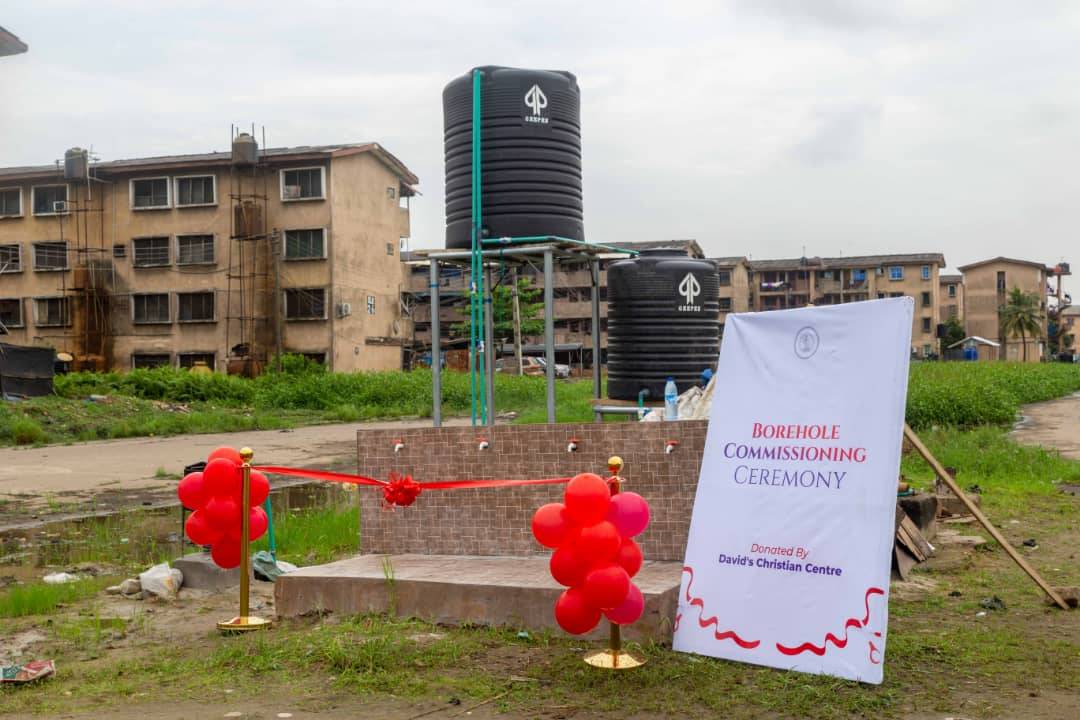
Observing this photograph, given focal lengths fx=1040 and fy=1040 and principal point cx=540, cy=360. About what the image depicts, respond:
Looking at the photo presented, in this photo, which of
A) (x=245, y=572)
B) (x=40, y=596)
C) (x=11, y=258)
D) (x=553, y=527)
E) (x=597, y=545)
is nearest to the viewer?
(x=597, y=545)

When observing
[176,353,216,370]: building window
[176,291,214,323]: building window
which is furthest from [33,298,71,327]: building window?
[176,353,216,370]: building window

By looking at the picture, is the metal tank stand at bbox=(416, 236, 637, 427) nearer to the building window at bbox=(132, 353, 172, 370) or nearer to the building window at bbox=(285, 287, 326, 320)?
the building window at bbox=(285, 287, 326, 320)

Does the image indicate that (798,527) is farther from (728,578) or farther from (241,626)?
(241,626)

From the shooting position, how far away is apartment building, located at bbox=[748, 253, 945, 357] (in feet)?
274

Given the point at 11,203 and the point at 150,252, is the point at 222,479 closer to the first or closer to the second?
the point at 150,252

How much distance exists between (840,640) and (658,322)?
7037 mm

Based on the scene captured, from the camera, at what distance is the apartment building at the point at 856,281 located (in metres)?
83.6

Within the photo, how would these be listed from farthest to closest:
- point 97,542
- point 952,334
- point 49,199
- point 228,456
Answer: point 952,334
point 49,199
point 97,542
point 228,456

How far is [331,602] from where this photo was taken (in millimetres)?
6109

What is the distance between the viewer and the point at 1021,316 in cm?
8419

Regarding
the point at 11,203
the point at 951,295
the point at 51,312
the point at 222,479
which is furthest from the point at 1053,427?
the point at 951,295

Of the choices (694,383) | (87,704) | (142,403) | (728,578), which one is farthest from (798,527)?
(142,403)

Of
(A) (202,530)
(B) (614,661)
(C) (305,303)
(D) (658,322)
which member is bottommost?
(B) (614,661)

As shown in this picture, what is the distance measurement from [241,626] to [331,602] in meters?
0.52
